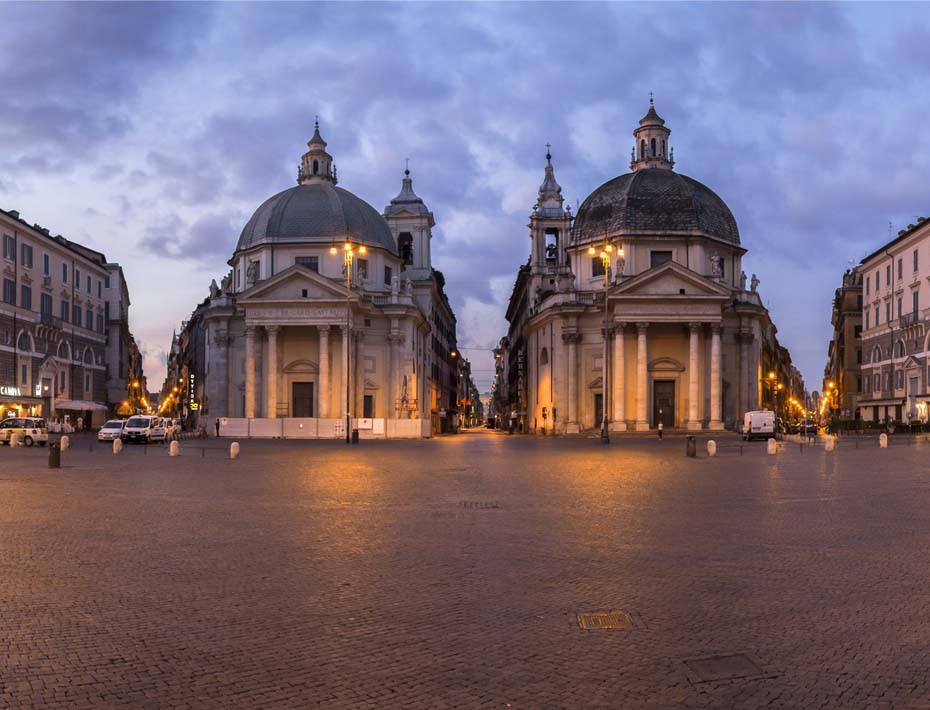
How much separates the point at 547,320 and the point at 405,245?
2187 cm

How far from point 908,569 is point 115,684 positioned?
928 cm

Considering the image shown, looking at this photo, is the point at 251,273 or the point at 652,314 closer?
the point at 652,314

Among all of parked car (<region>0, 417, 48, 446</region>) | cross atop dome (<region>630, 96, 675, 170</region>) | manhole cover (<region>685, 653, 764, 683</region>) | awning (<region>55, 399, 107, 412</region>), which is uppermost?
cross atop dome (<region>630, 96, 675, 170</region>)

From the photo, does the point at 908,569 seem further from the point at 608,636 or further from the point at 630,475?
the point at 630,475

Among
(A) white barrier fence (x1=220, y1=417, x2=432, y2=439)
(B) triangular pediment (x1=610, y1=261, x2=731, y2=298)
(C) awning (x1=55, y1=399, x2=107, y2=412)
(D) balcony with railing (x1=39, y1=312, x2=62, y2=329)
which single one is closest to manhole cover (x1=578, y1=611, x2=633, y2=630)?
(A) white barrier fence (x1=220, y1=417, x2=432, y2=439)

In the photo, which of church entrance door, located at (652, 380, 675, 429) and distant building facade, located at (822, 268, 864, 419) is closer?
church entrance door, located at (652, 380, 675, 429)

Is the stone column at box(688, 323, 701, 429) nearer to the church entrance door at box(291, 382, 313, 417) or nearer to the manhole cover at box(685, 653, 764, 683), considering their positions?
the church entrance door at box(291, 382, 313, 417)

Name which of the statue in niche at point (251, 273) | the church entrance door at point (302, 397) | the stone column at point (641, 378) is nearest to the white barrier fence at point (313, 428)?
the church entrance door at point (302, 397)

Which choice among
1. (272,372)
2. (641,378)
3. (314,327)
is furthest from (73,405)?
(641,378)

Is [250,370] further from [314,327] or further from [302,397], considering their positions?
[314,327]

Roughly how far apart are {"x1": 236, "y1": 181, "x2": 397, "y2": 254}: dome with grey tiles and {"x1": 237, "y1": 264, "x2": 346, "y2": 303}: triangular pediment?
6742mm

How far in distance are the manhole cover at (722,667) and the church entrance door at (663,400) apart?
6744cm

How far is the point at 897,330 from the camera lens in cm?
7619

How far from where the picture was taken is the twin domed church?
7156cm
